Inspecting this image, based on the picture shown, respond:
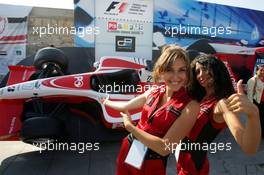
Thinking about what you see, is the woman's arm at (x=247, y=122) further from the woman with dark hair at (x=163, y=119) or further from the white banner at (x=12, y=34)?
the white banner at (x=12, y=34)

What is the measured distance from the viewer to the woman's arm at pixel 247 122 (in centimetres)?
117

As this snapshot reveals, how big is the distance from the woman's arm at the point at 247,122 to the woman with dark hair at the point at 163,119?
24 cm

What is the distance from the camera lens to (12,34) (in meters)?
8.25

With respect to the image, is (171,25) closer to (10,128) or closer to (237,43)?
(237,43)

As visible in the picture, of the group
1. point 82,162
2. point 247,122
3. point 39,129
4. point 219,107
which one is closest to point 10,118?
point 39,129

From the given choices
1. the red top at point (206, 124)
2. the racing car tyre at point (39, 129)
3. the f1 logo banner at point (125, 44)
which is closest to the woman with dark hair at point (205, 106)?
the red top at point (206, 124)

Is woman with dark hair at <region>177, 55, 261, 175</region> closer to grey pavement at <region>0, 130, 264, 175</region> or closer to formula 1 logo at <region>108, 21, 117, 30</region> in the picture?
grey pavement at <region>0, 130, 264, 175</region>

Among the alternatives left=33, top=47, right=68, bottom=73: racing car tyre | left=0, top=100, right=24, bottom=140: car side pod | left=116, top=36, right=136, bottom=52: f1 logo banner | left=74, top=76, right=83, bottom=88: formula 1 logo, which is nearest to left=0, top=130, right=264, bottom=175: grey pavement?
left=0, top=100, right=24, bottom=140: car side pod

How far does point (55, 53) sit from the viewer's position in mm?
4254

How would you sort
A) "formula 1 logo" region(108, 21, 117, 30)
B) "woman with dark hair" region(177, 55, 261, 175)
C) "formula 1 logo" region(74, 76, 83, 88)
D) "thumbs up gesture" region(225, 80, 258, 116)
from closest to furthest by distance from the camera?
"thumbs up gesture" region(225, 80, 258, 116) < "woman with dark hair" region(177, 55, 261, 175) < "formula 1 logo" region(74, 76, 83, 88) < "formula 1 logo" region(108, 21, 117, 30)

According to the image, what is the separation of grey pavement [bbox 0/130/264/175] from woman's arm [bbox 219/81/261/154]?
2.30 m

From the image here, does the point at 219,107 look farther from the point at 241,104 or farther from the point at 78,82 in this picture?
the point at 78,82

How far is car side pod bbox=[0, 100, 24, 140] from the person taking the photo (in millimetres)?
3740

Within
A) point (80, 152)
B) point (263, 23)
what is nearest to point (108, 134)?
point (80, 152)
